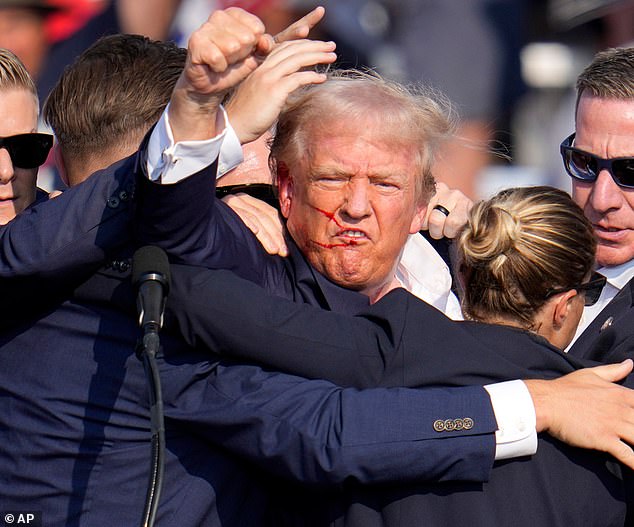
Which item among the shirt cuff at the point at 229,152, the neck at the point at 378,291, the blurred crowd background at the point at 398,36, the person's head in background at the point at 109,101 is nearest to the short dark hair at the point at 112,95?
the person's head in background at the point at 109,101

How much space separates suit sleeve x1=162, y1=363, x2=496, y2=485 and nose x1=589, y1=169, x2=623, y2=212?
1189mm

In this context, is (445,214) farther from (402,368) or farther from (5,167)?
(5,167)

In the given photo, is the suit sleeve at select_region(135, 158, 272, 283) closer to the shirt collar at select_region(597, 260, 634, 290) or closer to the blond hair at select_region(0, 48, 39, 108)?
the blond hair at select_region(0, 48, 39, 108)

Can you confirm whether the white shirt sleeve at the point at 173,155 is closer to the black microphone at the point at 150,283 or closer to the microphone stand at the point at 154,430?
the black microphone at the point at 150,283

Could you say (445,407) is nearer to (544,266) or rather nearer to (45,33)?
(544,266)

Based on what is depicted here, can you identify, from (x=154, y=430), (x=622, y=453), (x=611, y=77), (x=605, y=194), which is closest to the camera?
(x=154, y=430)

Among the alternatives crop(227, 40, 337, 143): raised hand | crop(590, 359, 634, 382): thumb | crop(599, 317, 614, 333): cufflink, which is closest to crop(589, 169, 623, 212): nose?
crop(599, 317, 614, 333): cufflink

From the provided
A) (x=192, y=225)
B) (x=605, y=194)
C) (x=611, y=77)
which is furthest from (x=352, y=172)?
(x=611, y=77)

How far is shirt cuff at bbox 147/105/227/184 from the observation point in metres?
2.18

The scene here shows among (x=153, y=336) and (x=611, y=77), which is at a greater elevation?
(x=611, y=77)

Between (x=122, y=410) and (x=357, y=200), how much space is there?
2.17ft

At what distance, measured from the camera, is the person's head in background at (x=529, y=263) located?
8.07 feet

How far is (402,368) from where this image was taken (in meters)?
2.32

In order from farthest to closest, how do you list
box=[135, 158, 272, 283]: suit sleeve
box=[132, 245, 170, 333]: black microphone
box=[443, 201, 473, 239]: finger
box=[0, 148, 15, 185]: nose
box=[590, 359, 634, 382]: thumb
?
box=[443, 201, 473, 239]: finger
box=[0, 148, 15, 185]: nose
box=[590, 359, 634, 382]: thumb
box=[135, 158, 272, 283]: suit sleeve
box=[132, 245, 170, 333]: black microphone
